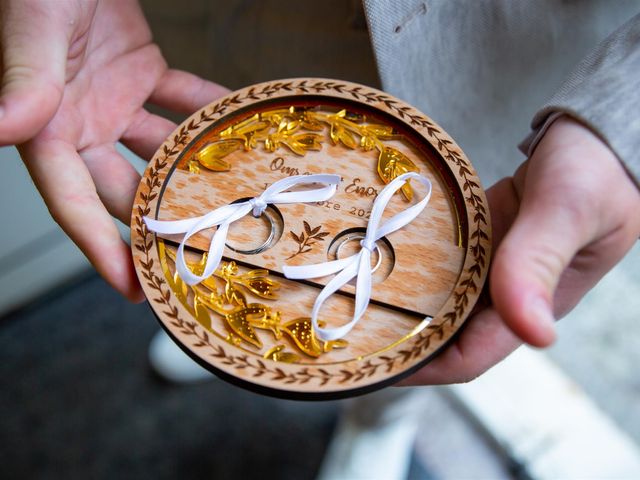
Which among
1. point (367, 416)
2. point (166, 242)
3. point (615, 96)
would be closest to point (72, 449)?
point (367, 416)

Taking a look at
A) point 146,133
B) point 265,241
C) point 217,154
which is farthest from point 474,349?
point 146,133

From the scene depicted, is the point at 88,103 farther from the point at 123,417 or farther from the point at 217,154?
the point at 123,417

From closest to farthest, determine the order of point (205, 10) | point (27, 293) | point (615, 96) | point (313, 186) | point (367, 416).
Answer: point (615, 96)
point (313, 186)
point (205, 10)
point (367, 416)
point (27, 293)

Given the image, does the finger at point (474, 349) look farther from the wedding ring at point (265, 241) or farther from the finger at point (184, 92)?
the finger at point (184, 92)

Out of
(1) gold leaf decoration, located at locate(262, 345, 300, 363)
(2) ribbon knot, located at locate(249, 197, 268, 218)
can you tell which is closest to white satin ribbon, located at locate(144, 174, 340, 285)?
(2) ribbon knot, located at locate(249, 197, 268, 218)

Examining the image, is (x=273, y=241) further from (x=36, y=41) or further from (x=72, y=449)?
(x=72, y=449)

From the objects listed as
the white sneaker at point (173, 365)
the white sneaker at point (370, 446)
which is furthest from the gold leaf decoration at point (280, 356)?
the white sneaker at point (173, 365)
